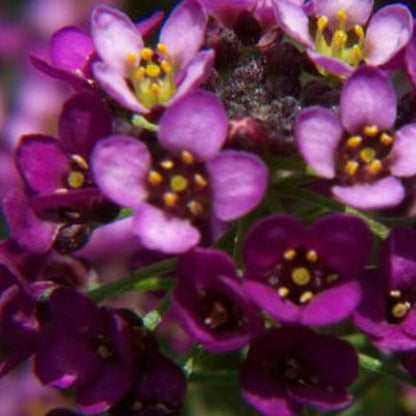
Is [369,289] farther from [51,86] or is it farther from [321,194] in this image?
[51,86]

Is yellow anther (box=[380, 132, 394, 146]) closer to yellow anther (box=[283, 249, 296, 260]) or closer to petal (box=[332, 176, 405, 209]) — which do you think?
petal (box=[332, 176, 405, 209])

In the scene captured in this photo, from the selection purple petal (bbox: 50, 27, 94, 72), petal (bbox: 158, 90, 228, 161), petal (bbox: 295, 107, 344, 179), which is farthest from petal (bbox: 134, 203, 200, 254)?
purple petal (bbox: 50, 27, 94, 72)

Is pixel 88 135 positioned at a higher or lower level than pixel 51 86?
higher

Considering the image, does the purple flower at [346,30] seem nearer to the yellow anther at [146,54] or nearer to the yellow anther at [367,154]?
the yellow anther at [367,154]

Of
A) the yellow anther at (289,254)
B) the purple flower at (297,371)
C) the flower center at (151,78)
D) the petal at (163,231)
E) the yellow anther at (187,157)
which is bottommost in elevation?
the purple flower at (297,371)

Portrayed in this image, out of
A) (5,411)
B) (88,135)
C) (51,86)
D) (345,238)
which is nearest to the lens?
(345,238)

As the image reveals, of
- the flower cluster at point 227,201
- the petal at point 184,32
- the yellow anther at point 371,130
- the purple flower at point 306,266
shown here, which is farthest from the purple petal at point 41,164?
the yellow anther at point 371,130

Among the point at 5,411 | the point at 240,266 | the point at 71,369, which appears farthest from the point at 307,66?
the point at 5,411

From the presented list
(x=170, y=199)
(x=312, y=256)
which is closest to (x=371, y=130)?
(x=312, y=256)
